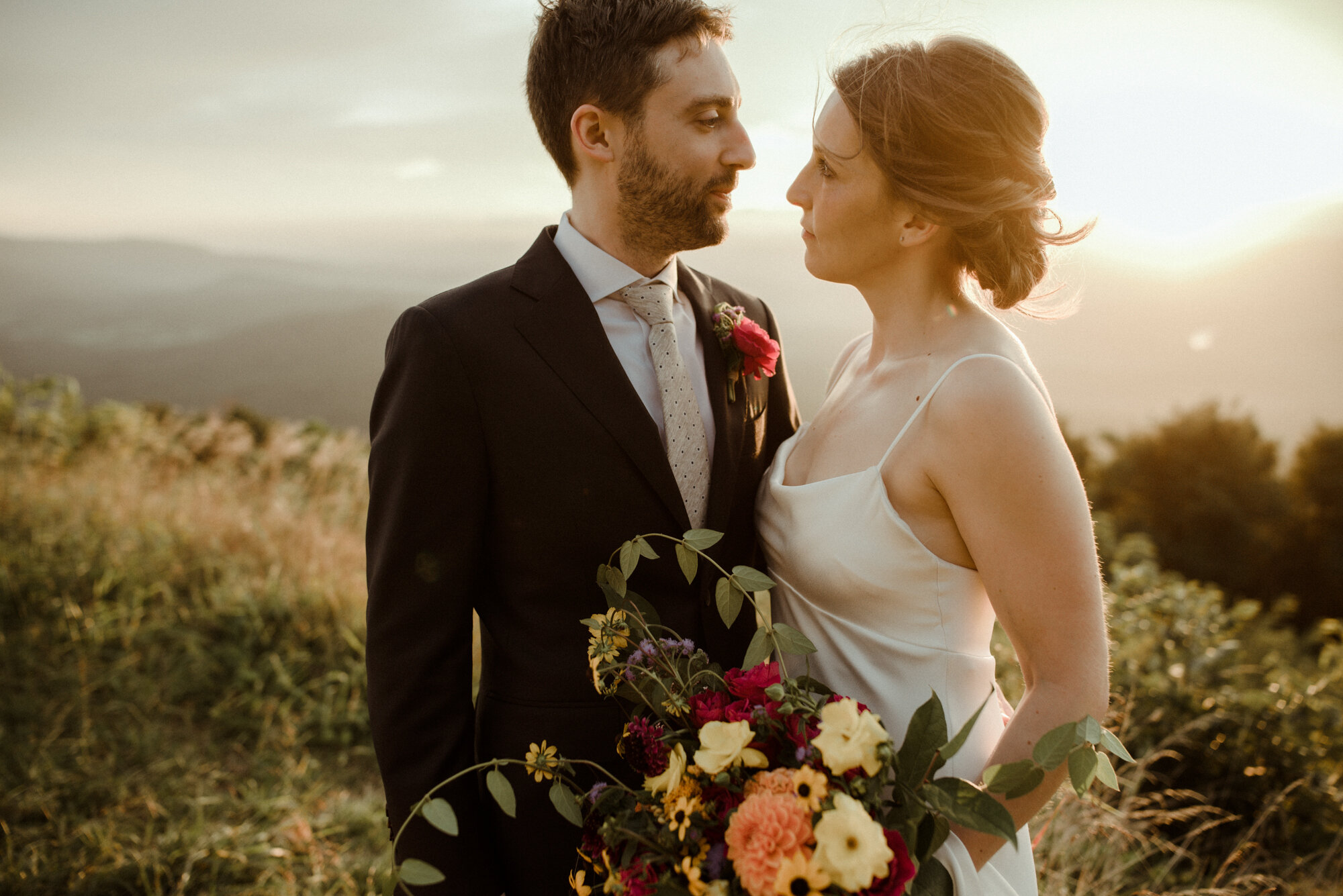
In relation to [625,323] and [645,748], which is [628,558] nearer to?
[645,748]

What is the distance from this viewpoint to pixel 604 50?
2.46 m

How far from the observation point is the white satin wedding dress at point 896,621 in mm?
1955

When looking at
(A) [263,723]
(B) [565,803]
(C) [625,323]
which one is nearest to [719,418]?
(C) [625,323]

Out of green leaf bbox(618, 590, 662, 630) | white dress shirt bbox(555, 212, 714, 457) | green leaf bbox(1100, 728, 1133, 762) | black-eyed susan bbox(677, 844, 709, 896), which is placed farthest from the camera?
white dress shirt bbox(555, 212, 714, 457)

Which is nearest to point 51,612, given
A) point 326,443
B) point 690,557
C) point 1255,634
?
point 326,443

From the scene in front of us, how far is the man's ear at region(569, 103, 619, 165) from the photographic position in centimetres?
247

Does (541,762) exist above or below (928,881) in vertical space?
above

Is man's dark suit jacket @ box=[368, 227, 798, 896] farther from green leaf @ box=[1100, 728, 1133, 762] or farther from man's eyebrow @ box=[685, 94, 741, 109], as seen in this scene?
green leaf @ box=[1100, 728, 1133, 762]

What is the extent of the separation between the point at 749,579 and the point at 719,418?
32.8 inches

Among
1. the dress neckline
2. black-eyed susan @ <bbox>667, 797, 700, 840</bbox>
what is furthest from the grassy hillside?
the dress neckline

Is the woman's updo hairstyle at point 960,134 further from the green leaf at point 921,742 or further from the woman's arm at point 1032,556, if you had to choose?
the green leaf at point 921,742

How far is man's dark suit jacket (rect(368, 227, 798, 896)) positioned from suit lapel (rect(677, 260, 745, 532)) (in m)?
0.03

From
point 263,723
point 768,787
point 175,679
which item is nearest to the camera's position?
point 768,787

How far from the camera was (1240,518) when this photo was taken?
22344 millimetres
